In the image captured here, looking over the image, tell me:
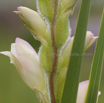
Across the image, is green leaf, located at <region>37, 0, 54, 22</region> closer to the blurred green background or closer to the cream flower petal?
the cream flower petal

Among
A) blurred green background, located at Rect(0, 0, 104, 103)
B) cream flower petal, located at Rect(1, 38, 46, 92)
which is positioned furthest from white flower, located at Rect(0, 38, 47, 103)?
blurred green background, located at Rect(0, 0, 104, 103)

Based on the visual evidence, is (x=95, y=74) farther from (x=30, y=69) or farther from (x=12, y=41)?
(x=12, y=41)

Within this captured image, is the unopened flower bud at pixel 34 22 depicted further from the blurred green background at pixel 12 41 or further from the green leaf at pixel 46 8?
the blurred green background at pixel 12 41

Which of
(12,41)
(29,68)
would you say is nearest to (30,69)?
(29,68)

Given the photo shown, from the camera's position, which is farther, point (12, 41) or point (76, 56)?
point (12, 41)

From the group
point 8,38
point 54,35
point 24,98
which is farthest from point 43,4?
point 8,38

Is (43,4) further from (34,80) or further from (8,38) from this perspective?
(8,38)
